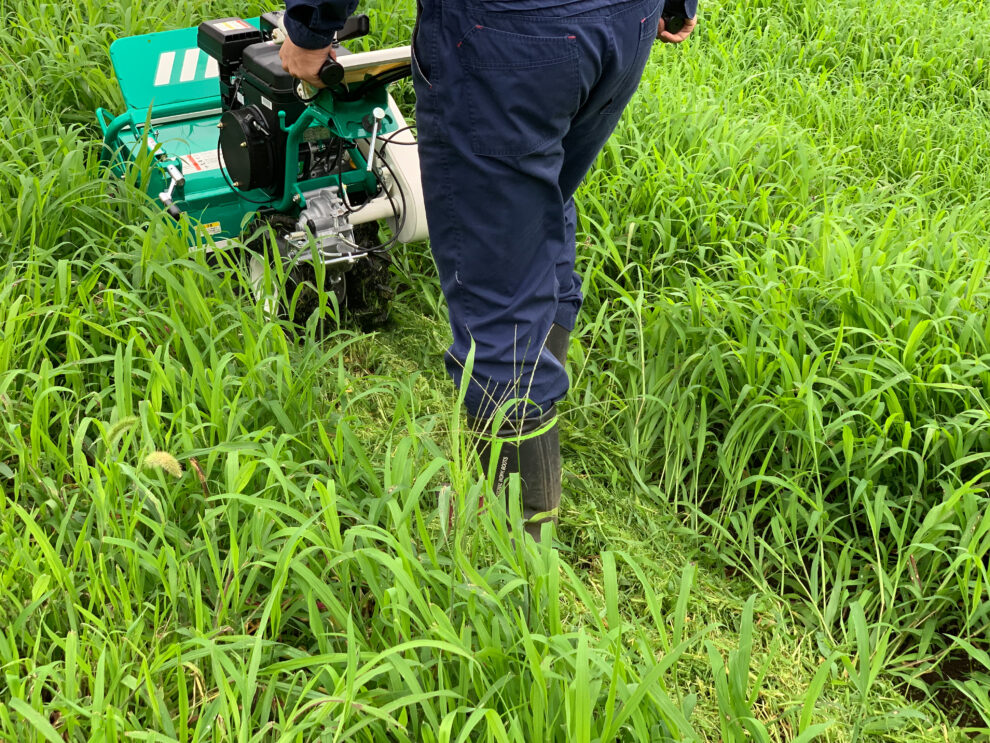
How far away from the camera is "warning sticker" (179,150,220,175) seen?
283 cm

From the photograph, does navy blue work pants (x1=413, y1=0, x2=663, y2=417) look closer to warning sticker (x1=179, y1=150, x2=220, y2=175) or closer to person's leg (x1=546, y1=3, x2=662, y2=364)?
person's leg (x1=546, y1=3, x2=662, y2=364)

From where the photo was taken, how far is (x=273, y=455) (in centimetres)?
196

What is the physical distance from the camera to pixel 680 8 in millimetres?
2332

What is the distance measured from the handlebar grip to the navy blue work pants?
443 millimetres

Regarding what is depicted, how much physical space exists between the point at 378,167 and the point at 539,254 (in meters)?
0.89

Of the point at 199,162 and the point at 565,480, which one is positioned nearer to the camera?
the point at 565,480

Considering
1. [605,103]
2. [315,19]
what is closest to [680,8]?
[605,103]

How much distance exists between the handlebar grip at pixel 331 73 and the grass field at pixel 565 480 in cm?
56

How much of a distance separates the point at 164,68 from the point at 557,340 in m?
1.55

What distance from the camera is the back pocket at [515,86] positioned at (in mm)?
1779

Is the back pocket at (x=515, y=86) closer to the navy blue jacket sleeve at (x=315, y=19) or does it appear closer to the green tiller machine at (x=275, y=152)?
the navy blue jacket sleeve at (x=315, y=19)

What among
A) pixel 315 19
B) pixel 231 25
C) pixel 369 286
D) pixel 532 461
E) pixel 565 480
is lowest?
pixel 565 480

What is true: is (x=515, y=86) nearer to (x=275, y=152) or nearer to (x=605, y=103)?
(x=605, y=103)

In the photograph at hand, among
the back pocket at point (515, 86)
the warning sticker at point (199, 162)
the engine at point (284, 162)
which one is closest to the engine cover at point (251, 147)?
the engine at point (284, 162)
